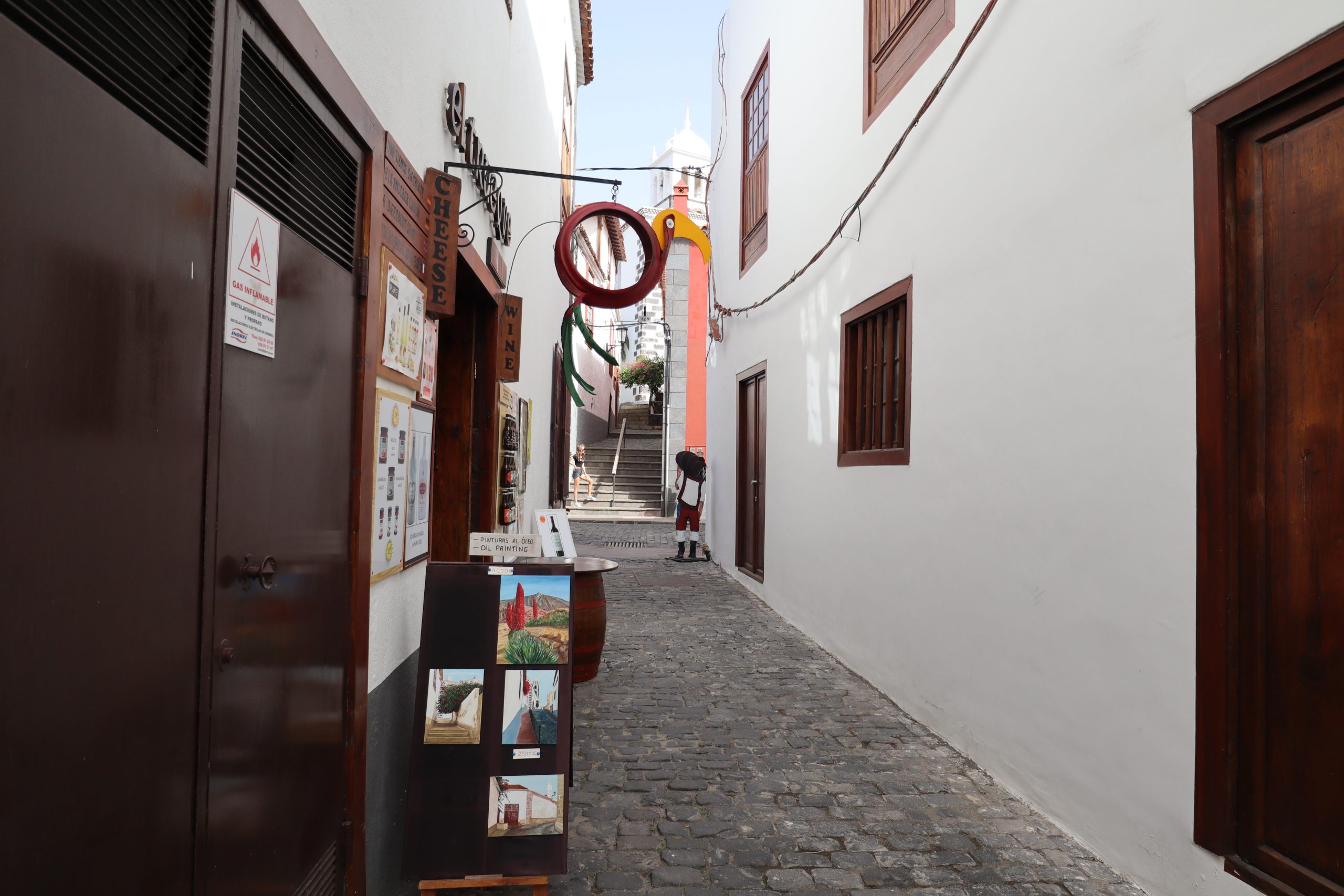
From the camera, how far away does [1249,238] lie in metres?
2.63

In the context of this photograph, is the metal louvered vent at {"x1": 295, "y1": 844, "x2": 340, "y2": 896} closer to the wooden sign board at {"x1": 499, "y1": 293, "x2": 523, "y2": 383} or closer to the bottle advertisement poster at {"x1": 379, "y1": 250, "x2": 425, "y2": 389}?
the bottle advertisement poster at {"x1": 379, "y1": 250, "x2": 425, "y2": 389}

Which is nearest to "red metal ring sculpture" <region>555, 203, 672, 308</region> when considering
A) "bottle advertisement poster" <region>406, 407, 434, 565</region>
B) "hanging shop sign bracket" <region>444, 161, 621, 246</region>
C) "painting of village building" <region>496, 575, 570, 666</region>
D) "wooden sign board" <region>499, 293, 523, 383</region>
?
"hanging shop sign bracket" <region>444, 161, 621, 246</region>

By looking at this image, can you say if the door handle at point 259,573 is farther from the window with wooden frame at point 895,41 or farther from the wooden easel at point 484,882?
the window with wooden frame at point 895,41

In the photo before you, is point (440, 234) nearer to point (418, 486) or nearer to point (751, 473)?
point (418, 486)

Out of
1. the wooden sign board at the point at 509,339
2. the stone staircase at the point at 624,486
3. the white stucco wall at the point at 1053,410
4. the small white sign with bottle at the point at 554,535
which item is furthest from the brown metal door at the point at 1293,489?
the stone staircase at the point at 624,486

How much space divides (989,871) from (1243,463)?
1643 mm

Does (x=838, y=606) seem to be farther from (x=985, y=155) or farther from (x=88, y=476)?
(x=88, y=476)

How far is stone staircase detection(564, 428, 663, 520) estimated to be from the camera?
18.5m

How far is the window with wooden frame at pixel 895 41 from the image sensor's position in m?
4.86

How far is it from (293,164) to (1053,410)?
9.81 ft

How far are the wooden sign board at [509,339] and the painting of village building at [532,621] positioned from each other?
7.00 feet

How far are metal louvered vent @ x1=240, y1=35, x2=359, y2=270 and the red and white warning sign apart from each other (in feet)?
0.21

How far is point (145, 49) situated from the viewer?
141 cm

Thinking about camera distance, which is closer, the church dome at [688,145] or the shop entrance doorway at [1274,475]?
the shop entrance doorway at [1274,475]
